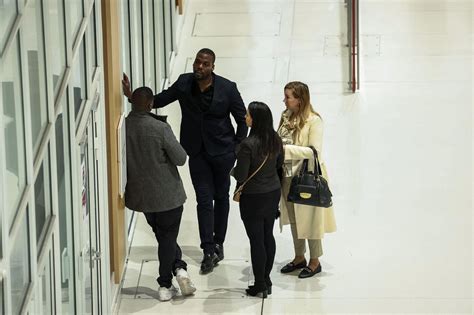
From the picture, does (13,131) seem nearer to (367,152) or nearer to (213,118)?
(213,118)

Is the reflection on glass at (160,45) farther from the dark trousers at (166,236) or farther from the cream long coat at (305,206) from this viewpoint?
the dark trousers at (166,236)

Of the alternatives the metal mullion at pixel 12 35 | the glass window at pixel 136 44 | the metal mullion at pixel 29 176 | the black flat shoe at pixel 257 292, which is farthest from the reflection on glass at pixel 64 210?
the glass window at pixel 136 44

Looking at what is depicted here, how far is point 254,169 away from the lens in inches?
395

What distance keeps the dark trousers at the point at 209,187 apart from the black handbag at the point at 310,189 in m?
0.84

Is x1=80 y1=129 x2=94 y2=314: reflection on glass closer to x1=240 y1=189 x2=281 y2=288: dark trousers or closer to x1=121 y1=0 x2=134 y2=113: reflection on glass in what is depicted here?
x1=240 y1=189 x2=281 y2=288: dark trousers

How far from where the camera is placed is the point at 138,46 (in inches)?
508

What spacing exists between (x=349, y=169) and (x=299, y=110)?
9.90 ft

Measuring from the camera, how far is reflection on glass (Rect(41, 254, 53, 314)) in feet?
23.4

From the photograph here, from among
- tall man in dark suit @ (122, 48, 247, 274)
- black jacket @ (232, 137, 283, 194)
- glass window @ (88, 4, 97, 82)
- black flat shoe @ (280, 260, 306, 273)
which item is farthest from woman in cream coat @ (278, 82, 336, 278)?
glass window @ (88, 4, 97, 82)

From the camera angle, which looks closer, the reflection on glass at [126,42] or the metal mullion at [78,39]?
the metal mullion at [78,39]

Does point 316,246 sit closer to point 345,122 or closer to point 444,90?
point 345,122

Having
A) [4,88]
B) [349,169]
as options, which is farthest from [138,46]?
[4,88]

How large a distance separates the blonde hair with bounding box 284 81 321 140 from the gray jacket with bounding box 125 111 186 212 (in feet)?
3.89

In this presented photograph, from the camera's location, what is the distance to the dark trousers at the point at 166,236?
1018 centimetres
